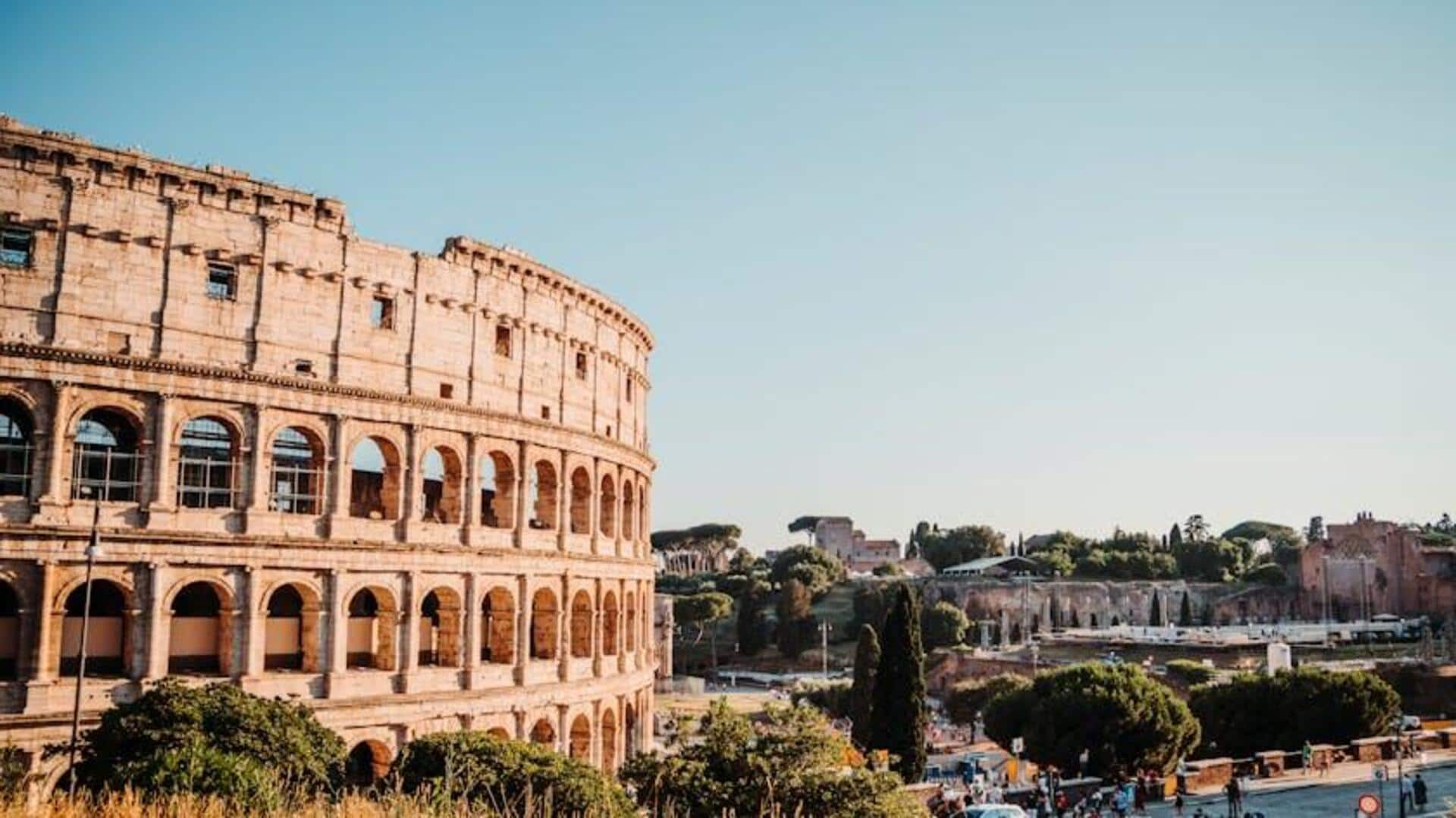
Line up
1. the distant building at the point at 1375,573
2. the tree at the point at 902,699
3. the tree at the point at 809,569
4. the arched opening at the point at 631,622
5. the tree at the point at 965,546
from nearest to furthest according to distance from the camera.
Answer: the tree at the point at 902,699, the arched opening at the point at 631,622, the distant building at the point at 1375,573, the tree at the point at 809,569, the tree at the point at 965,546

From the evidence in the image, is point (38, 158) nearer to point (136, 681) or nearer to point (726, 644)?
point (136, 681)

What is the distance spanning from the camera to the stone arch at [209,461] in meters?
24.3

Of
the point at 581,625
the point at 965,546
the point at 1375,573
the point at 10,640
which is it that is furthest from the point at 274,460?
the point at 965,546

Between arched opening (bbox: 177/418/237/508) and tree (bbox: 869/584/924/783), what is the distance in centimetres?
1901

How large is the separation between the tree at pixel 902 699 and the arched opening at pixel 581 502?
9488 mm

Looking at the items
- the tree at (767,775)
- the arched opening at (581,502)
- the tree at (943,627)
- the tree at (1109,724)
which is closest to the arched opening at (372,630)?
the arched opening at (581,502)

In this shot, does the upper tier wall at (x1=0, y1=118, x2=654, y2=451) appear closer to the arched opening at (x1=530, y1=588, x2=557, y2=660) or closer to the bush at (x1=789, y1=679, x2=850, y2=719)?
the arched opening at (x1=530, y1=588, x2=557, y2=660)

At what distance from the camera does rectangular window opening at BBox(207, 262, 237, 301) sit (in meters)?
24.4

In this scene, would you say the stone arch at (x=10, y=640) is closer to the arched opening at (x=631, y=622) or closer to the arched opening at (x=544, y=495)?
the arched opening at (x=544, y=495)

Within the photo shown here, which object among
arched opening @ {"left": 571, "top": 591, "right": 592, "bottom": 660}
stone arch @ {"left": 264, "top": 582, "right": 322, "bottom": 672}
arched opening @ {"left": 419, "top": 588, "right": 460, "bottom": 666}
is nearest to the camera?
stone arch @ {"left": 264, "top": 582, "right": 322, "bottom": 672}

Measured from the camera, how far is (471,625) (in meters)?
28.1

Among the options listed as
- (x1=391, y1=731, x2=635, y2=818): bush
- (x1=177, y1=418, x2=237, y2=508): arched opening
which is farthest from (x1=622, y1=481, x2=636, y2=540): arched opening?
(x1=391, y1=731, x2=635, y2=818): bush

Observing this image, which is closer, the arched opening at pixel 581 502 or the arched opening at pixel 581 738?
the arched opening at pixel 581 738

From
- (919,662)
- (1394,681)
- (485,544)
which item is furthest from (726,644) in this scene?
(485,544)
